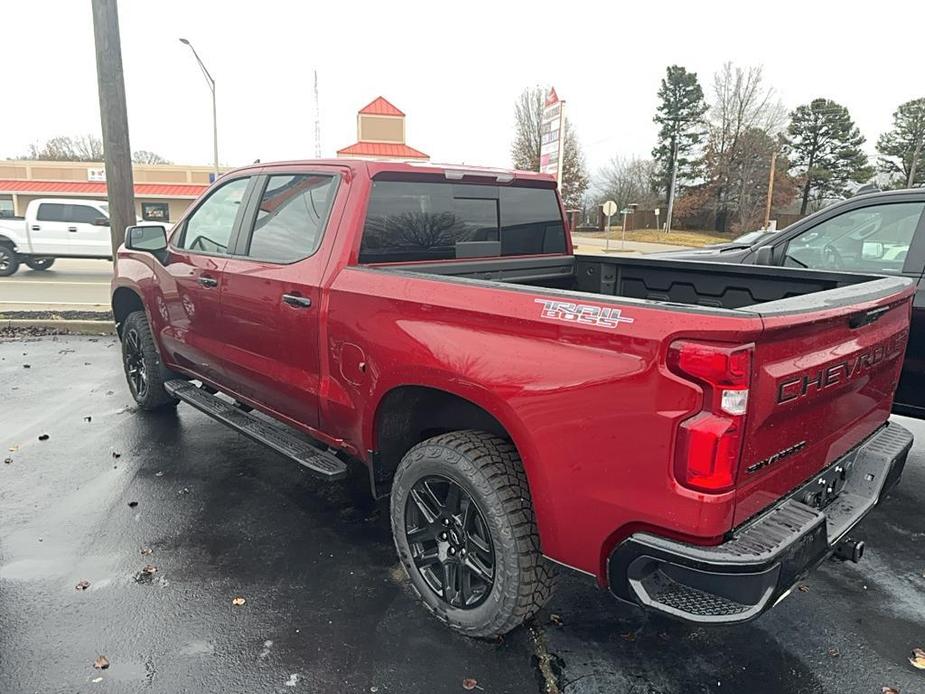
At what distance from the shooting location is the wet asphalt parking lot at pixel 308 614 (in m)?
2.46

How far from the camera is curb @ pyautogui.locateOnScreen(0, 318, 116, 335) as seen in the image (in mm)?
8797

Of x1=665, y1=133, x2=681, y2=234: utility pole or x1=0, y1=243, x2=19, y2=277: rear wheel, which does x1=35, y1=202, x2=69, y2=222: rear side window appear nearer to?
x1=0, y1=243, x2=19, y2=277: rear wheel

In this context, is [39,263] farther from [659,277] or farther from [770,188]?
[770,188]

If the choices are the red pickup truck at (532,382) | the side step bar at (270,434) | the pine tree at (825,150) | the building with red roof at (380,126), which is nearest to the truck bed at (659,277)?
the red pickup truck at (532,382)

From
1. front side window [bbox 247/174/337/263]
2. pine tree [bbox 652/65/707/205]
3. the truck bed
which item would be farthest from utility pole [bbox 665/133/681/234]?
front side window [bbox 247/174/337/263]

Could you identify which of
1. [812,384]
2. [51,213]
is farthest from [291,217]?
[51,213]

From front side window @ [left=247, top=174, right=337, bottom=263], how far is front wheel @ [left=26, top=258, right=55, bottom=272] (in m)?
16.5

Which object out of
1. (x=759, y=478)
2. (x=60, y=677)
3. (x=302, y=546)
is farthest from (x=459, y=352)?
(x=60, y=677)

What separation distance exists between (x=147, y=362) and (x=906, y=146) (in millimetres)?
59973

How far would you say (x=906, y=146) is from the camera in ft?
163

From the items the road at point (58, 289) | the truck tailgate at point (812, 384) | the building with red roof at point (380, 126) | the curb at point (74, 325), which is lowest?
the road at point (58, 289)

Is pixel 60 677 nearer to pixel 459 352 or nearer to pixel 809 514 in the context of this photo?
pixel 459 352

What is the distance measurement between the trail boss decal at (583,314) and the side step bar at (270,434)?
160 centimetres

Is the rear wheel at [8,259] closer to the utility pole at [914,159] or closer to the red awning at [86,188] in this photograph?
the red awning at [86,188]
